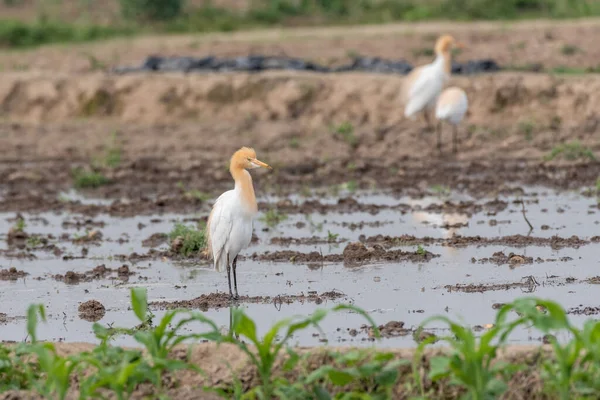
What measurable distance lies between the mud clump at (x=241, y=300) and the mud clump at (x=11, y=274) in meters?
2.00

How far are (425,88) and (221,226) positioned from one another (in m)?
10.2

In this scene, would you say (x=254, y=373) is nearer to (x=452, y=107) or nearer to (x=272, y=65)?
(x=452, y=107)

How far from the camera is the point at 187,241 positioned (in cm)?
1216

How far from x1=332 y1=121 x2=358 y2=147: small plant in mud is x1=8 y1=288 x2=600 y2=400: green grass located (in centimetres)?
1275

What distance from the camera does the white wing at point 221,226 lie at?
392 inches

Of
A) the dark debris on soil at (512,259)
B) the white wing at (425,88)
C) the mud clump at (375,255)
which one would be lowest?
the dark debris on soil at (512,259)

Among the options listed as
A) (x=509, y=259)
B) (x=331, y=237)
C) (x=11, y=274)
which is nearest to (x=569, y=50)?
(x=331, y=237)

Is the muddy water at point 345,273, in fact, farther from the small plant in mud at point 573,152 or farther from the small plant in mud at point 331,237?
the small plant in mud at point 573,152

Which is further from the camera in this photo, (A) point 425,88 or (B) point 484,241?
(A) point 425,88

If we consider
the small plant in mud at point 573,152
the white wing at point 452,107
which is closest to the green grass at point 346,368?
the small plant in mud at point 573,152

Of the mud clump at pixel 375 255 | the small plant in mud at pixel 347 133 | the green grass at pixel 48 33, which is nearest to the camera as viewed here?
the mud clump at pixel 375 255

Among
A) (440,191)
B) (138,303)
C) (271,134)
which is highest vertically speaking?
(271,134)

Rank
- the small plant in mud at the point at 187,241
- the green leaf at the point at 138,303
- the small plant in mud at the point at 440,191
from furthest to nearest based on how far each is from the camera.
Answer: the small plant in mud at the point at 440,191, the small plant in mud at the point at 187,241, the green leaf at the point at 138,303

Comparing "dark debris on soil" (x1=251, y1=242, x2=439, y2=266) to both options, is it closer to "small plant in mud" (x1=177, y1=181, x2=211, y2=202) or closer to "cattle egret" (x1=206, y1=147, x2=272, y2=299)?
"cattle egret" (x1=206, y1=147, x2=272, y2=299)
